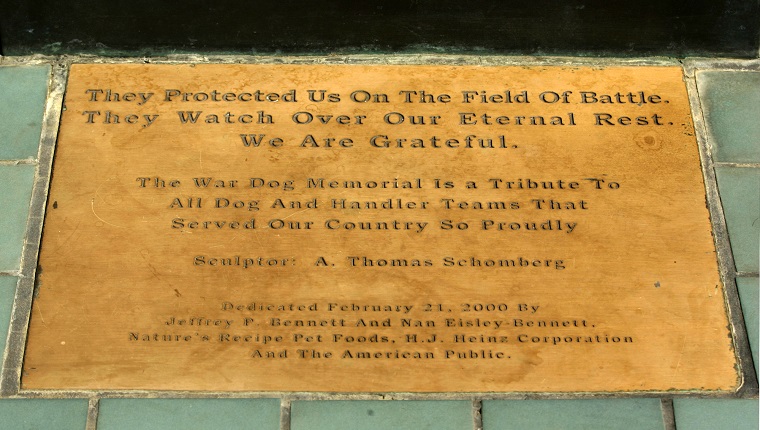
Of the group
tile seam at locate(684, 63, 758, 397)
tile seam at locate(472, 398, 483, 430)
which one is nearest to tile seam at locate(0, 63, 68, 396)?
tile seam at locate(472, 398, 483, 430)

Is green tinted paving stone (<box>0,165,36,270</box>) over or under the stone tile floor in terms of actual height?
over

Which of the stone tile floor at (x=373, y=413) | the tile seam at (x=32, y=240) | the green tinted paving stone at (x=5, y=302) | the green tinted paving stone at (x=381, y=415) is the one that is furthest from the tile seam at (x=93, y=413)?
the green tinted paving stone at (x=381, y=415)

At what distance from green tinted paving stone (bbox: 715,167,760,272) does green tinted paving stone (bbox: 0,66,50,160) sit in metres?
2.49

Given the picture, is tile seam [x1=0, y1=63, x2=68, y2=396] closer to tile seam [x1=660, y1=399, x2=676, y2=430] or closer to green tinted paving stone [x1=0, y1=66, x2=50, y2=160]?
green tinted paving stone [x1=0, y1=66, x2=50, y2=160]

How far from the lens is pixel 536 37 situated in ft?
8.84

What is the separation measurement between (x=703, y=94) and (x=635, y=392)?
116 cm

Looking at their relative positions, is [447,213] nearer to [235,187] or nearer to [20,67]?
[235,187]

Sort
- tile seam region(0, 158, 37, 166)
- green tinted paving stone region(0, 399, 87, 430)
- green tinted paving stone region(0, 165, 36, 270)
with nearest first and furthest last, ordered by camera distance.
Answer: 1. green tinted paving stone region(0, 399, 87, 430)
2. green tinted paving stone region(0, 165, 36, 270)
3. tile seam region(0, 158, 37, 166)

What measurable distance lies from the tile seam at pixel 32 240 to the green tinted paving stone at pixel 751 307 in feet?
7.91

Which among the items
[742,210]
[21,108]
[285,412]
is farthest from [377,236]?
[21,108]

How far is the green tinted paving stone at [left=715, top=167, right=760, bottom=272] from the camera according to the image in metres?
2.43

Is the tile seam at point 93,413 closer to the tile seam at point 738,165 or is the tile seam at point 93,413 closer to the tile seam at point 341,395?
the tile seam at point 341,395

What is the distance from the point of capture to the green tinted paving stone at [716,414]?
90.2 inches

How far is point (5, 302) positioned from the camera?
2359mm
